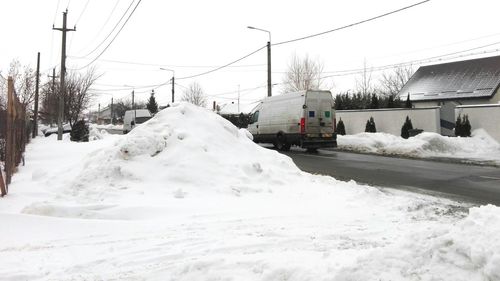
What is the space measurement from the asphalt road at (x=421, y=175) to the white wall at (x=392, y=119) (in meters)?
8.84

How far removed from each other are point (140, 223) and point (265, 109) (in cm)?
1841

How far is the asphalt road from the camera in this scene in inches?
418

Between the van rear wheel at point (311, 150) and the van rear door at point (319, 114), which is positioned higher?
the van rear door at point (319, 114)

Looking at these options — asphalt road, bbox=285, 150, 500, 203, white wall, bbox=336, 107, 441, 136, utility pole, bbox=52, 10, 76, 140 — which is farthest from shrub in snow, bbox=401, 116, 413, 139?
utility pole, bbox=52, 10, 76, 140

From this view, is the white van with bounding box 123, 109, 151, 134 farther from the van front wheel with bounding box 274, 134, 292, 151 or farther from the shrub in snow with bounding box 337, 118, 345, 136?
Answer: the van front wheel with bounding box 274, 134, 292, 151

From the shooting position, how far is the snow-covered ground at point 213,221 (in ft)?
12.8

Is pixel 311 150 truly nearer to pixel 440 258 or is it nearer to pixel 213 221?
pixel 213 221

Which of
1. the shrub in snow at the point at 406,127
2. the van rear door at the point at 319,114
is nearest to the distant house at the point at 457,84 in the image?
the shrub in snow at the point at 406,127

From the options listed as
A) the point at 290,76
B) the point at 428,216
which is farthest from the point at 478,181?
the point at 290,76

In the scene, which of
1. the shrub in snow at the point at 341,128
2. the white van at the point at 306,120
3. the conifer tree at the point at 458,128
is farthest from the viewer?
the shrub in snow at the point at 341,128

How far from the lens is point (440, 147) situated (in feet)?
70.4

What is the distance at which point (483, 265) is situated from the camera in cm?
345

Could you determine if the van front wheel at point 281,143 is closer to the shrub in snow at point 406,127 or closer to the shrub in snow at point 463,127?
the shrub in snow at point 406,127

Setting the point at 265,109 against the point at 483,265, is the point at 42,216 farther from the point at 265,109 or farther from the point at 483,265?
the point at 265,109
